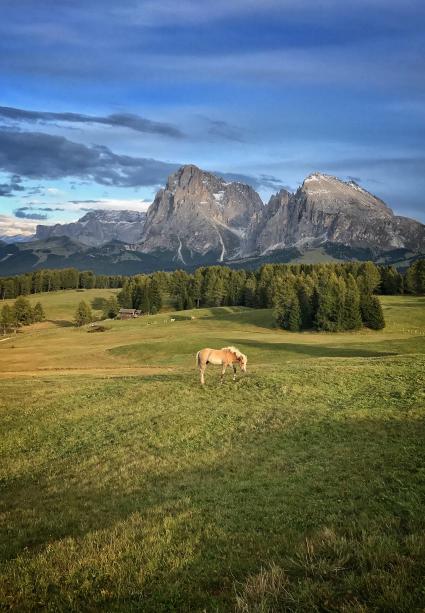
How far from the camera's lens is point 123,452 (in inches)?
787

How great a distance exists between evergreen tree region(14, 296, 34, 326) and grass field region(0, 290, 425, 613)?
12262cm

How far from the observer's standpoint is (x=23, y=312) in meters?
149

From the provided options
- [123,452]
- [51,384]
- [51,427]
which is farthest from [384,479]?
[51,384]

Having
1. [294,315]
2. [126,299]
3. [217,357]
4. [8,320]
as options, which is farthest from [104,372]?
[126,299]

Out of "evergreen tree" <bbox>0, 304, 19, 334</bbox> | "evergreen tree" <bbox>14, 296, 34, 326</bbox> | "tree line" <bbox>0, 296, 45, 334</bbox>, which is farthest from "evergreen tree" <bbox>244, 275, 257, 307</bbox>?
"evergreen tree" <bbox>0, 304, 19, 334</bbox>

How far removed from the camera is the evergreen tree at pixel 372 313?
332 feet

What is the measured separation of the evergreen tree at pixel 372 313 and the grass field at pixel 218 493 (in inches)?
2710

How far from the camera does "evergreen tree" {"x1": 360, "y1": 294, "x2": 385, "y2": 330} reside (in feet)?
332

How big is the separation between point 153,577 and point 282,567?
2.57 meters

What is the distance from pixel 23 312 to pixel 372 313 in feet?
363

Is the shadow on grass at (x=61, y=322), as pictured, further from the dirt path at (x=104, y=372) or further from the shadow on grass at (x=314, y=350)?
the shadow on grass at (x=314, y=350)

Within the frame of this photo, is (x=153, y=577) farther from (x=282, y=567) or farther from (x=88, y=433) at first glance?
(x=88, y=433)

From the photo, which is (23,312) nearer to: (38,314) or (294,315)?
(38,314)

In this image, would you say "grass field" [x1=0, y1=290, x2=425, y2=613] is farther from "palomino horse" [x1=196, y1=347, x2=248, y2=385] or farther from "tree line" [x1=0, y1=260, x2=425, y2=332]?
"tree line" [x1=0, y1=260, x2=425, y2=332]
